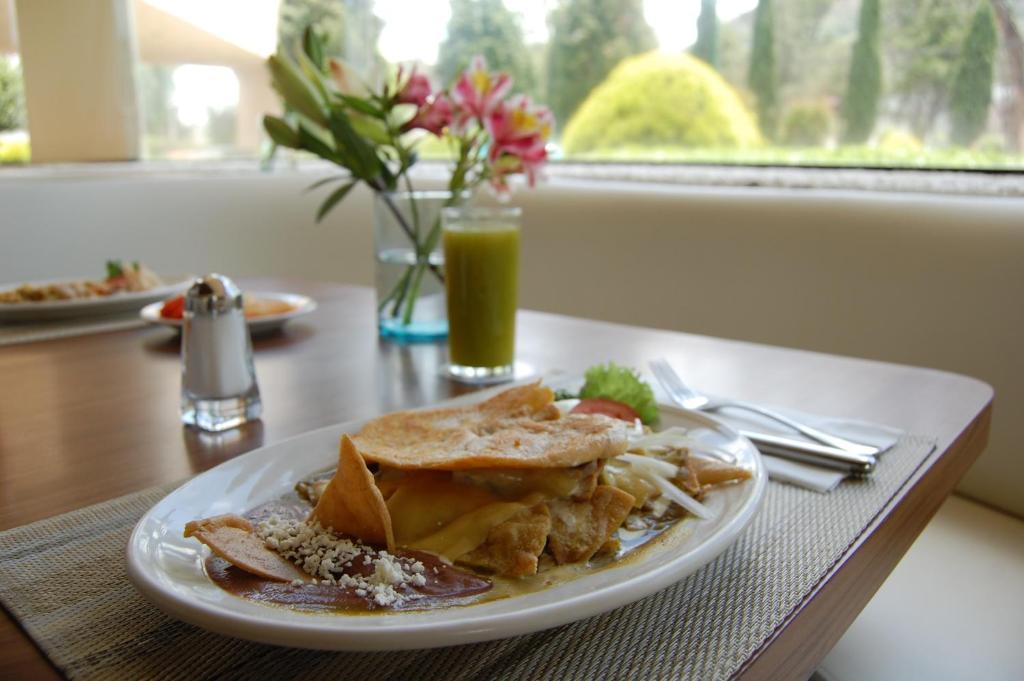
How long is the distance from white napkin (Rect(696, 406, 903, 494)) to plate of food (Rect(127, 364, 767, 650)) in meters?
0.09

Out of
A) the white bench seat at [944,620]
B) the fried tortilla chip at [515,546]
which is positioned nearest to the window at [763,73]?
the white bench seat at [944,620]

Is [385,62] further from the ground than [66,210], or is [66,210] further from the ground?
[385,62]

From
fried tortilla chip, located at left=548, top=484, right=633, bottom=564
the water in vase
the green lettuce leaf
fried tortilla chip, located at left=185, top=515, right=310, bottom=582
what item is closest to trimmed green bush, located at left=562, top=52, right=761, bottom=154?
the water in vase

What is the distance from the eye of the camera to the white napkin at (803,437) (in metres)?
0.76

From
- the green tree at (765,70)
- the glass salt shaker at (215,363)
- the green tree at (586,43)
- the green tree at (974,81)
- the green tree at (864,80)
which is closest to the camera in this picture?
the glass salt shaker at (215,363)

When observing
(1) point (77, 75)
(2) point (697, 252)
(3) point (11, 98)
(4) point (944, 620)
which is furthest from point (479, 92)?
(3) point (11, 98)

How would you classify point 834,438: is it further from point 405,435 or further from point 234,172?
point 234,172

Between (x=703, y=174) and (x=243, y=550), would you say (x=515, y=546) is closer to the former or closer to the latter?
(x=243, y=550)

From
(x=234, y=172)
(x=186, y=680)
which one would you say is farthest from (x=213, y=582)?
(x=234, y=172)

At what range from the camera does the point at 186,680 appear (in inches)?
18.0

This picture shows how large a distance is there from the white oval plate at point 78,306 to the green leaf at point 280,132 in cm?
54

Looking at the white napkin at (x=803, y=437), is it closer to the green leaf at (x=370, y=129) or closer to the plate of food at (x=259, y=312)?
the green leaf at (x=370, y=129)

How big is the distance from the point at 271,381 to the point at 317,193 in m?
2.06

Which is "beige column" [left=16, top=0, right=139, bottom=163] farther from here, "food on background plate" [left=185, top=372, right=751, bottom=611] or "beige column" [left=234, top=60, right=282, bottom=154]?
"food on background plate" [left=185, top=372, right=751, bottom=611]
